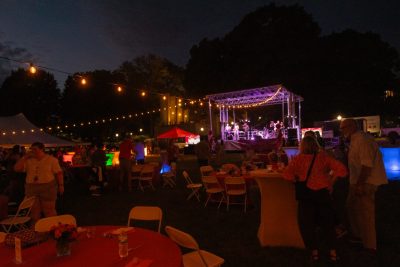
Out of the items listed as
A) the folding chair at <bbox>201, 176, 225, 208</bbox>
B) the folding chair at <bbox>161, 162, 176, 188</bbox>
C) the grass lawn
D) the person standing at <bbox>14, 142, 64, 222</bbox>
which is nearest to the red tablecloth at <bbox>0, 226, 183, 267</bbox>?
the grass lawn

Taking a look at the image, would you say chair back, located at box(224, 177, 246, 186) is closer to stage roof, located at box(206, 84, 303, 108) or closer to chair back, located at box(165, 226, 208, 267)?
chair back, located at box(165, 226, 208, 267)

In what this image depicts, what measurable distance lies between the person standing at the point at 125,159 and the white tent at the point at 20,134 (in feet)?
32.9

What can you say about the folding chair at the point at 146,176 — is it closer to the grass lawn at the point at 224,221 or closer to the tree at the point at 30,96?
the grass lawn at the point at 224,221

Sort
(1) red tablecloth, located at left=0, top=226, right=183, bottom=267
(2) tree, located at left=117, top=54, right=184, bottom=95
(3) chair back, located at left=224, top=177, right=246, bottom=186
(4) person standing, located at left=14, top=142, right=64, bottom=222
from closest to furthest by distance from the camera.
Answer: (1) red tablecloth, located at left=0, top=226, right=183, bottom=267
(4) person standing, located at left=14, top=142, right=64, bottom=222
(3) chair back, located at left=224, top=177, right=246, bottom=186
(2) tree, located at left=117, top=54, right=184, bottom=95

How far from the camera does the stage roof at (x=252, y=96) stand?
1831cm

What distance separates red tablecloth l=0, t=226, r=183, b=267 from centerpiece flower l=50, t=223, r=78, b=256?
0.05 metres

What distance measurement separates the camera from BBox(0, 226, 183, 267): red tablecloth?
2279 millimetres

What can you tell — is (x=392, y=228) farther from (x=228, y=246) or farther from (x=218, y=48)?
(x=218, y=48)

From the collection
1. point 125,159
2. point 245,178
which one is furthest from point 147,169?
point 245,178

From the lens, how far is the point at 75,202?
845 cm

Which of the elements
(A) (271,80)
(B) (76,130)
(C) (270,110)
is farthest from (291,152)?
(B) (76,130)

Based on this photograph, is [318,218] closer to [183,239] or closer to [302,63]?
[183,239]

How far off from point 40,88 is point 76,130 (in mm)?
6036

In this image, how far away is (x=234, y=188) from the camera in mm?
6852
